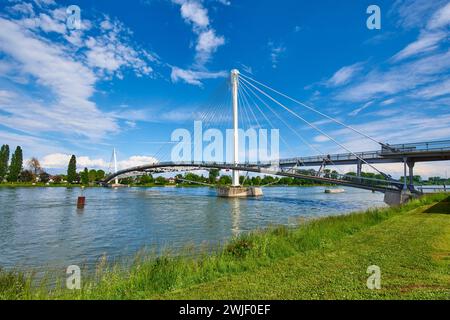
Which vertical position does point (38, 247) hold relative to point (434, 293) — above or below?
below

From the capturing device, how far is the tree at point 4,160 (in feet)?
319

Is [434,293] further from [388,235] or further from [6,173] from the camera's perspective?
[6,173]

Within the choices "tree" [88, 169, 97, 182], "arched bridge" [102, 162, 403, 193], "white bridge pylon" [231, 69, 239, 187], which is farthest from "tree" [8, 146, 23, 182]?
"white bridge pylon" [231, 69, 239, 187]

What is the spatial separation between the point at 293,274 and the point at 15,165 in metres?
120

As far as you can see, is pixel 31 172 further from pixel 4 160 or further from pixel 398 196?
pixel 398 196

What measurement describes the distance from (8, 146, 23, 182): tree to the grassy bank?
11313cm

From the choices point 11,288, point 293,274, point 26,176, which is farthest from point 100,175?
point 293,274

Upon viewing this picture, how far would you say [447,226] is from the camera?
39.5ft

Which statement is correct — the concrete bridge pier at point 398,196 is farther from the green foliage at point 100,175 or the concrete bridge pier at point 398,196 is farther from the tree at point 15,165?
the green foliage at point 100,175

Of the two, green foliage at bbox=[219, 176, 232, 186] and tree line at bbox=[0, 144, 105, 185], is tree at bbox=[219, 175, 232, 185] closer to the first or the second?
green foliage at bbox=[219, 176, 232, 186]

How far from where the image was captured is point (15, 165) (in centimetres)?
10081
